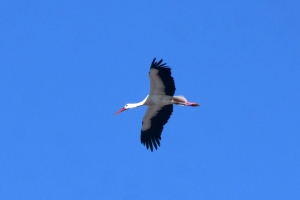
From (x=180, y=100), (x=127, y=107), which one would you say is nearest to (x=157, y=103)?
(x=180, y=100)

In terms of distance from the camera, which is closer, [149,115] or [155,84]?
[155,84]

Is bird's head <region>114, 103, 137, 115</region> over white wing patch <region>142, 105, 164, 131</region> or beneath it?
over

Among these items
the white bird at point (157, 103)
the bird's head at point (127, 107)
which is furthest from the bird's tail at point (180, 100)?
the bird's head at point (127, 107)

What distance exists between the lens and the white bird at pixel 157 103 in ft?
72.5

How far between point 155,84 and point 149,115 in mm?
1155

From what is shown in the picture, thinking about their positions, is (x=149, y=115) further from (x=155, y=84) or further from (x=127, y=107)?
(x=155, y=84)

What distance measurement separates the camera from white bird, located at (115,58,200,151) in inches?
870

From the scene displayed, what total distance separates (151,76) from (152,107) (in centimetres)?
107

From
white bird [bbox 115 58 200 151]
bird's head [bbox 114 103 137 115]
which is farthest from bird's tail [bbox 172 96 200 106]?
bird's head [bbox 114 103 137 115]

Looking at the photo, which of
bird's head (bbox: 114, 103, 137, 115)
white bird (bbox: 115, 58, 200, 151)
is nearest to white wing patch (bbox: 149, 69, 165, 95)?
white bird (bbox: 115, 58, 200, 151)

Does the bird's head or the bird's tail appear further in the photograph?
the bird's head

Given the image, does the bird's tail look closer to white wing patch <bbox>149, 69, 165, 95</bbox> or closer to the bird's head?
white wing patch <bbox>149, 69, 165, 95</bbox>

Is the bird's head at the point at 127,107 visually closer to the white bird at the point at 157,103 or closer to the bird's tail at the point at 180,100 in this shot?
the white bird at the point at 157,103

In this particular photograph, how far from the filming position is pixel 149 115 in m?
23.2
